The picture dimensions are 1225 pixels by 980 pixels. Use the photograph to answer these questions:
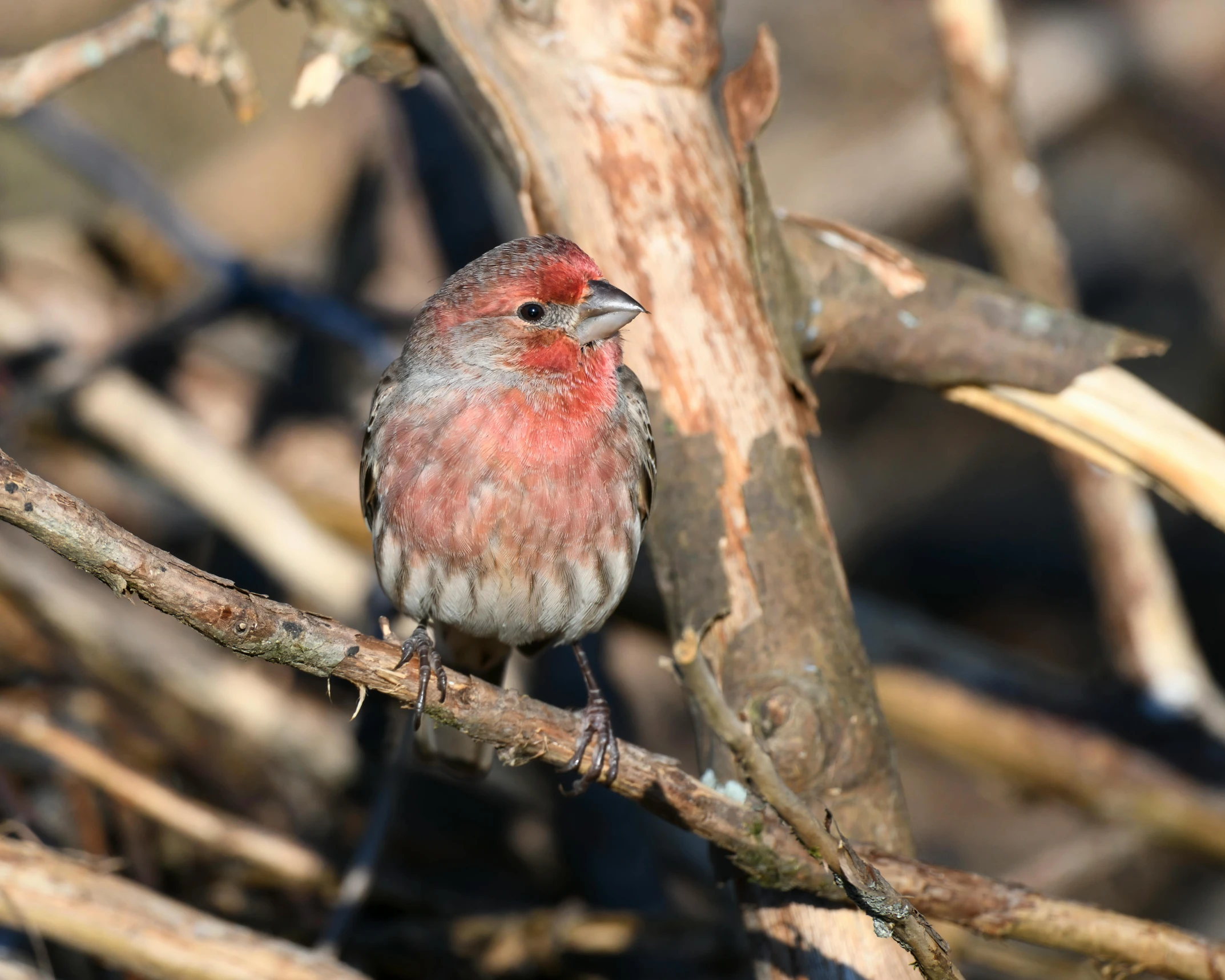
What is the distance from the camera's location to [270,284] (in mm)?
5945

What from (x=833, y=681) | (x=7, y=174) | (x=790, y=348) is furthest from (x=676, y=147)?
(x=7, y=174)

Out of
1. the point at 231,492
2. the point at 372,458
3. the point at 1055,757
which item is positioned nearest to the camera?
the point at 372,458

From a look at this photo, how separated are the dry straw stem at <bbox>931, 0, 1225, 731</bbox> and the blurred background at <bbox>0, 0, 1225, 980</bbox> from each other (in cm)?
23

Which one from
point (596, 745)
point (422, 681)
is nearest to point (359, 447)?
point (596, 745)

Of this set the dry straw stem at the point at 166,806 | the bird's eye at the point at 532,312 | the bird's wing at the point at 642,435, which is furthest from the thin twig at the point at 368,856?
the bird's eye at the point at 532,312

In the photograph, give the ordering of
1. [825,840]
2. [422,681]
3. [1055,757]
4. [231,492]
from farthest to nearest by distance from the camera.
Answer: [231,492] < [1055,757] < [422,681] < [825,840]

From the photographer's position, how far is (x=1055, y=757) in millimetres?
5219

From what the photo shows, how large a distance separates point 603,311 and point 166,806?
2.51m

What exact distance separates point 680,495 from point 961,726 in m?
2.36

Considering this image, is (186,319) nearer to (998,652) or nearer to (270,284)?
(270,284)

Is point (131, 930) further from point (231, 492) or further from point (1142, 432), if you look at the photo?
point (1142, 432)

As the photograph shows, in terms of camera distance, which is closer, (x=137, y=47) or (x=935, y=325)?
(x=935, y=325)

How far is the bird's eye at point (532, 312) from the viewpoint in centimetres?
389

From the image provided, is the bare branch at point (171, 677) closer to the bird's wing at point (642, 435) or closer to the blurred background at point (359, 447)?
the blurred background at point (359, 447)
